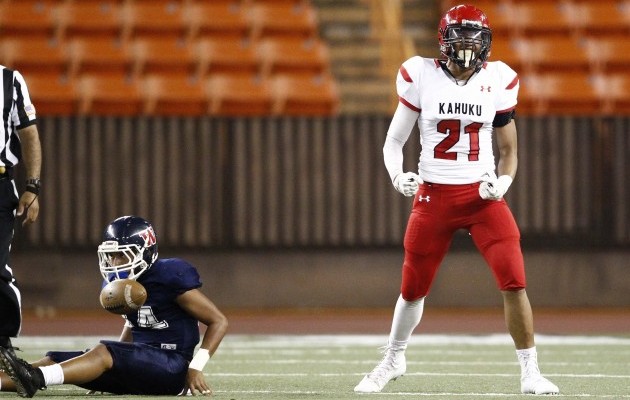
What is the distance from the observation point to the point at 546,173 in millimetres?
12336

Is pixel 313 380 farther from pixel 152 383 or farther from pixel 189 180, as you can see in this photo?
pixel 189 180

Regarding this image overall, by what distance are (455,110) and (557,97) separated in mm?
7030

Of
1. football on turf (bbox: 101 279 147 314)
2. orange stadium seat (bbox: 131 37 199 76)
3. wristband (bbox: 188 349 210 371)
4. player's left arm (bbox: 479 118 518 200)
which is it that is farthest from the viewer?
orange stadium seat (bbox: 131 37 199 76)

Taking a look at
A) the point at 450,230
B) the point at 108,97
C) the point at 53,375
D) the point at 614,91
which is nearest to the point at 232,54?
the point at 108,97

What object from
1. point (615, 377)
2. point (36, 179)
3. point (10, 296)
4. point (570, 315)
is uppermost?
point (36, 179)

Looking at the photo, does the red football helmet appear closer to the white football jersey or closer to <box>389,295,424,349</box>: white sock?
the white football jersey

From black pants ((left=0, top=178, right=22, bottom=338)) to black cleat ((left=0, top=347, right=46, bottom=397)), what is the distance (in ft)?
2.10

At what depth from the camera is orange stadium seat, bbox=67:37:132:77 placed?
42.9ft

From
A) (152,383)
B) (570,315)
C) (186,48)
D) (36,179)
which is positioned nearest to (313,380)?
(152,383)

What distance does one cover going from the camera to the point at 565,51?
13812 mm

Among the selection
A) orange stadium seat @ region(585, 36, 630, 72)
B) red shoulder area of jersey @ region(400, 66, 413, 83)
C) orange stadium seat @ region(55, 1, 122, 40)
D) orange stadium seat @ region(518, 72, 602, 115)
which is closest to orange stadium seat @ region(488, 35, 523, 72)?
orange stadium seat @ region(518, 72, 602, 115)

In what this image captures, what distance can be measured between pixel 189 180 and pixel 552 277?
3296 mm

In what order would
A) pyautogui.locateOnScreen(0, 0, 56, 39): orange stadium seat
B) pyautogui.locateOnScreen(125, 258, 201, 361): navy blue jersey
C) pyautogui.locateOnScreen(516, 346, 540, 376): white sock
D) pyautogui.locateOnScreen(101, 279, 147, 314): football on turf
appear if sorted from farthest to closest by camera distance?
pyautogui.locateOnScreen(0, 0, 56, 39): orange stadium seat
pyautogui.locateOnScreen(516, 346, 540, 376): white sock
pyautogui.locateOnScreen(125, 258, 201, 361): navy blue jersey
pyautogui.locateOnScreen(101, 279, 147, 314): football on turf

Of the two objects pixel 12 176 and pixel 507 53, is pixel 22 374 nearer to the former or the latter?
pixel 12 176
